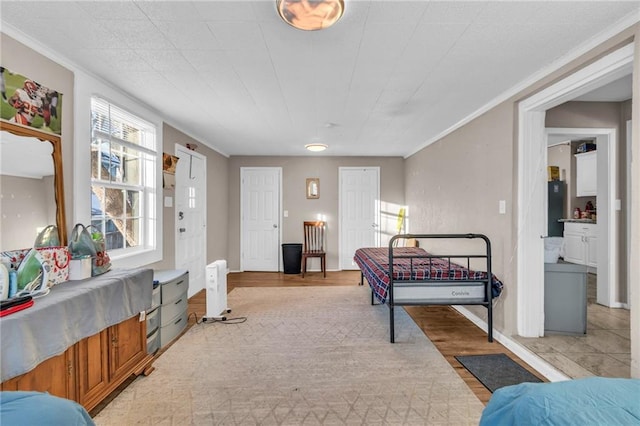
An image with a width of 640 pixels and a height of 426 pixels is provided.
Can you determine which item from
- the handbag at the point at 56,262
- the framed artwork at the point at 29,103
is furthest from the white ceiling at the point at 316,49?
the handbag at the point at 56,262

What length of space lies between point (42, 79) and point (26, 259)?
121 cm

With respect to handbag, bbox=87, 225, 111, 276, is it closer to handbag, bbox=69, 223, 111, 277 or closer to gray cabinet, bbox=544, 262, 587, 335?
handbag, bbox=69, 223, 111, 277

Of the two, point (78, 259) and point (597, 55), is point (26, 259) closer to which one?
point (78, 259)

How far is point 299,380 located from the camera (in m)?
2.01

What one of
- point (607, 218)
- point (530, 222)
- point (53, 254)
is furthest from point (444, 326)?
point (53, 254)

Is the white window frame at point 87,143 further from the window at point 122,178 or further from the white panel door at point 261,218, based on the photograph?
the white panel door at point 261,218

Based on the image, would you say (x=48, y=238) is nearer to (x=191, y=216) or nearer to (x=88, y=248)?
(x=88, y=248)

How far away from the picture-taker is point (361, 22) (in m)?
1.56

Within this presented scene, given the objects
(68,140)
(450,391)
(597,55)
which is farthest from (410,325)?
(68,140)

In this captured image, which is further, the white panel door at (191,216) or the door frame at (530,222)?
the white panel door at (191,216)

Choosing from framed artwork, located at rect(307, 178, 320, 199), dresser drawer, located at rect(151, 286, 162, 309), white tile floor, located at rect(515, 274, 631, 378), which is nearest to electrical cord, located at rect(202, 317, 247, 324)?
dresser drawer, located at rect(151, 286, 162, 309)

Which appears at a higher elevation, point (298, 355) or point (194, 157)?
point (194, 157)

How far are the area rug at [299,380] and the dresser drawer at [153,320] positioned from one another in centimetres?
25

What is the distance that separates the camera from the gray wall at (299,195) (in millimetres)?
5547
